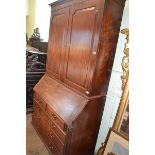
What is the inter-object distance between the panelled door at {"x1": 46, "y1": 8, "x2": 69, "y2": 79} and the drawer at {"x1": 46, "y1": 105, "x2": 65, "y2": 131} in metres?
0.53

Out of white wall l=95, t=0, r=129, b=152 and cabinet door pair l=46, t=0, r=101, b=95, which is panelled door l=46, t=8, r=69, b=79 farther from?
white wall l=95, t=0, r=129, b=152

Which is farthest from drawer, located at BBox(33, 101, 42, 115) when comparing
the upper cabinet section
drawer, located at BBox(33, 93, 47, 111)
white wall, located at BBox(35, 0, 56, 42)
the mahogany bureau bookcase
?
white wall, located at BBox(35, 0, 56, 42)

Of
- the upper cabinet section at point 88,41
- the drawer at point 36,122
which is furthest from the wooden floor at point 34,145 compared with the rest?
the upper cabinet section at point 88,41

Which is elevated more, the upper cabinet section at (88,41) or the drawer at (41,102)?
the upper cabinet section at (88,41)

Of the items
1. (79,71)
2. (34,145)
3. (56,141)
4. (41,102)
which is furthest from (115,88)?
(34,145)

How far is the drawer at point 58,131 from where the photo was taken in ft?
6.42

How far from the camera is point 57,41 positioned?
2416 millimetres

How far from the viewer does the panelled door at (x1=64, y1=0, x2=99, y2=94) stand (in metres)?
1.70

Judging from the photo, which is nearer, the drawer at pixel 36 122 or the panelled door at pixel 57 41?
the panelled door at pixel 57 41

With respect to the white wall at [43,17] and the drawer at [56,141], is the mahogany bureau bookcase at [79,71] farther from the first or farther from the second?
the white wall at [43,17]

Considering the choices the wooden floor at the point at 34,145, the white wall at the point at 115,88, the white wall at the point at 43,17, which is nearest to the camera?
the white wall at the point at 115,88

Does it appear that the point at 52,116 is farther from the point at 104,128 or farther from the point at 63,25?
the point at 63,25

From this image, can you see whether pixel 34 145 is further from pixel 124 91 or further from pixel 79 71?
pixel 124 91
